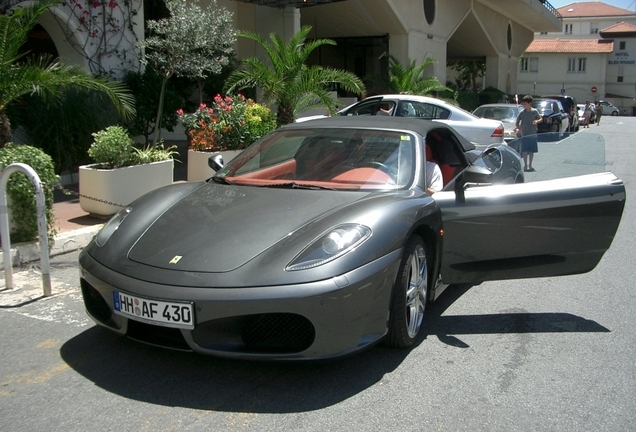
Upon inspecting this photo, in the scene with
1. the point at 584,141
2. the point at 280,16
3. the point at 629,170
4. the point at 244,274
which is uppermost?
the point at 280,16

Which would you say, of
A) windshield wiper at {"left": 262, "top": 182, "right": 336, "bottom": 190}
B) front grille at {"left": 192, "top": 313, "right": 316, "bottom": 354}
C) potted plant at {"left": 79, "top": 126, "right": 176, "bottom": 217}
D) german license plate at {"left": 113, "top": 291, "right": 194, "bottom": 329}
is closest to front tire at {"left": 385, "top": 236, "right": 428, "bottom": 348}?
front grille at {"left": 192, "top": 313, "right": 316, "bottom": 354}

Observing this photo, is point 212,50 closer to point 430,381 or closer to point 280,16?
point 280,16

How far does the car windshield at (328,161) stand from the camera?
4727 mm

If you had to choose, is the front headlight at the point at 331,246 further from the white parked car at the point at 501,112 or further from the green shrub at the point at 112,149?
the white parked car at the point at 501,112

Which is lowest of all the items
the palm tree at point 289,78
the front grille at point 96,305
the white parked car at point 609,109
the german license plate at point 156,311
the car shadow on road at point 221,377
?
the white parked car at point 609,109

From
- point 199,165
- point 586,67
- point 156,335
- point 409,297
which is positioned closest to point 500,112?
point 199,165

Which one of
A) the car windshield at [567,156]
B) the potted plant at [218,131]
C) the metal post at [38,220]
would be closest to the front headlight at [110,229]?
the metal post at [38,220]

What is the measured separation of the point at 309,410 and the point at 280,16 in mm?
16669

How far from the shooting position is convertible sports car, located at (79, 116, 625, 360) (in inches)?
138

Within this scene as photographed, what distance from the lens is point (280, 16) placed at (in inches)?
735

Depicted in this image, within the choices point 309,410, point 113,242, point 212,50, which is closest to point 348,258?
point 309,410

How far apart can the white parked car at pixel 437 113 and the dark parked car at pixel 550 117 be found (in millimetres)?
9861

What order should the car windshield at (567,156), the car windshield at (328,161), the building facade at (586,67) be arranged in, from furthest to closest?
1. the building facade at (586,67)
2. the car windshield at (567,156)
3. the car windshield at (328,161)

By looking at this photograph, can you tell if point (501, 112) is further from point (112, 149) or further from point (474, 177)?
point (474, 177)
